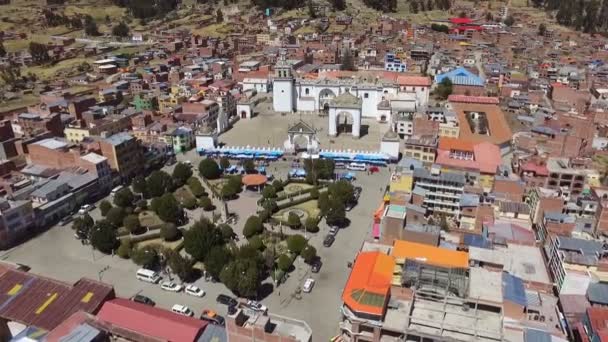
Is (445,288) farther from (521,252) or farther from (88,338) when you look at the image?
(88,338)

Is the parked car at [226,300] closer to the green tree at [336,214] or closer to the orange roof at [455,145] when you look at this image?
the green tree at [336,214]

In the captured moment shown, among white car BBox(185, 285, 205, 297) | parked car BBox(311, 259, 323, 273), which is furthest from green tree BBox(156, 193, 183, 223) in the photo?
parked car BBox(311, 259, 323, 273)

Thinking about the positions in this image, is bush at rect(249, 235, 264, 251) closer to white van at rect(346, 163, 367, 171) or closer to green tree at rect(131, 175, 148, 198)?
green tree at rect(131, 175, 148, 198)

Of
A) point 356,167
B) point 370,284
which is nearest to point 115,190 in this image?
point 356,167

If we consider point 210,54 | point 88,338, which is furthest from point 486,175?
point 210,54

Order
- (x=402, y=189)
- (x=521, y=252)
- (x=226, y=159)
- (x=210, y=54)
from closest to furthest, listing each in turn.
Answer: (x=521, y=252) → (x=402, y=189) → (x=226, y=159) → (x=210, y=54)

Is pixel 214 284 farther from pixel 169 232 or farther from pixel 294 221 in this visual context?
pixel 294 221

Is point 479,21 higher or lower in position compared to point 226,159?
higher
